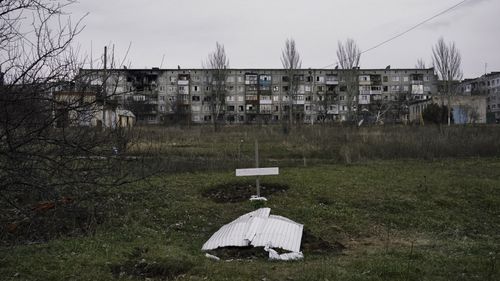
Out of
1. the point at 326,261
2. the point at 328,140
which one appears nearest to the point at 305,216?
the point at 326,261

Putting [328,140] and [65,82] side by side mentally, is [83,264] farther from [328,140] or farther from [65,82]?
[328,140]

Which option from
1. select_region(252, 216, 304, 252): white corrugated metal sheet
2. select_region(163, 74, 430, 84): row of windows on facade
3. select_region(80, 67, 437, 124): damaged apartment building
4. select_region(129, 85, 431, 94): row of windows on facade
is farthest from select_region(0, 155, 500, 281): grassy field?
select_region(163, 74, 430, 84): row of windows on facade

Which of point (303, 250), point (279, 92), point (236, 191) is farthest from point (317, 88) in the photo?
point (303, 250)

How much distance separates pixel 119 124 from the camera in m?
7.60

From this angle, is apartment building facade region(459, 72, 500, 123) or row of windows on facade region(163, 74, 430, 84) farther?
apartment building facade region(459, 72, 500, 123)

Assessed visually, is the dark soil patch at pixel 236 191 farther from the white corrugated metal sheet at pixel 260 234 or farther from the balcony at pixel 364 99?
the balcony at pixel 364 99

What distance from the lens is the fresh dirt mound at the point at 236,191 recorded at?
12.4m

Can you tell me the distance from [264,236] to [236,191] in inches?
218

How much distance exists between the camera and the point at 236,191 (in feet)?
43.1

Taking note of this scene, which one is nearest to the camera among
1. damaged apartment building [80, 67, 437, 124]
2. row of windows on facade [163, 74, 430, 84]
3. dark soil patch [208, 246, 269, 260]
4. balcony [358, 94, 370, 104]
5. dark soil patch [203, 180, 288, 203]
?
dark soil patch [208, 246, 269, 260]

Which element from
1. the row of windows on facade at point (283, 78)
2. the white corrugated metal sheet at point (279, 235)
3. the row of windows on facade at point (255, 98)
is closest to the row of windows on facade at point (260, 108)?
the row of windows on facade at point (255, 98)

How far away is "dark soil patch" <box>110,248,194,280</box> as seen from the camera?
6172 millimetres

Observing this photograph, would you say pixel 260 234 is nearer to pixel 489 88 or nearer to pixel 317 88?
pixel 317 88

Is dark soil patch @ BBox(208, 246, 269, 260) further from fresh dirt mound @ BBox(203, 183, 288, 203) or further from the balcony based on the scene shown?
the balcony
